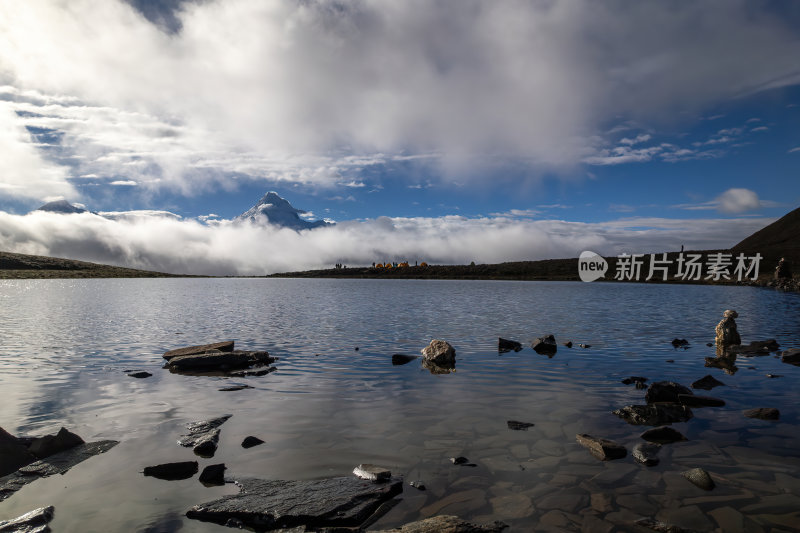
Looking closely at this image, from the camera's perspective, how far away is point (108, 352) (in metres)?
29.5

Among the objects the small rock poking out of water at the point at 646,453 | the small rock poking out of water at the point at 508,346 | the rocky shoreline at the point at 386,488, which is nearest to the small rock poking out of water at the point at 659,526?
the rocky shoreline at the point at 386,488

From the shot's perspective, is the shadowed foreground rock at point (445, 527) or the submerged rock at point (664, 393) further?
the submerged rock at point (664, 393)

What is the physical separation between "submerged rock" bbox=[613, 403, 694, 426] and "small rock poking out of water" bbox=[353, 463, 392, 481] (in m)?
9.24

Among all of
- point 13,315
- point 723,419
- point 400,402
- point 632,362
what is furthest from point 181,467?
point 13,315

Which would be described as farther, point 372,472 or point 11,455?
point 11,455

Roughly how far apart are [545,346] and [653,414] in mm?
14569

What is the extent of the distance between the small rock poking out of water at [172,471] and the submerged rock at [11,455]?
3373 mm

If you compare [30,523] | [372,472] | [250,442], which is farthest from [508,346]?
Result: [30,523]

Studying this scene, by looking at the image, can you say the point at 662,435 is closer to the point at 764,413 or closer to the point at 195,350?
the point at 764,413

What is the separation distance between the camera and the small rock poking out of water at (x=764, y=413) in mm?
15562

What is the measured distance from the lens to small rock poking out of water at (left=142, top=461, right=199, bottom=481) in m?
11.2

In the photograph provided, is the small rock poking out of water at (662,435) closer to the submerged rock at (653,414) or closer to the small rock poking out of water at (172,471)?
the submerged rock at (653,414)

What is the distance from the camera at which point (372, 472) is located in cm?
1108

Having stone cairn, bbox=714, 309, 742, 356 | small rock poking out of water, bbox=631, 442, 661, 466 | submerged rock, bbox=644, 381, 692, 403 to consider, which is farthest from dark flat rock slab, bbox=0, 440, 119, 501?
stone cairn, bbox=714, 309, 742, 356
